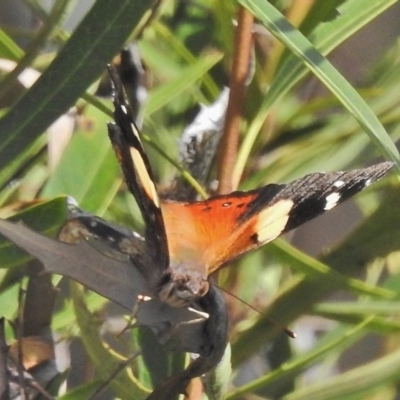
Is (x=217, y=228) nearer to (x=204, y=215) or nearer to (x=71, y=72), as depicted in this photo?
(x=204, y=215)

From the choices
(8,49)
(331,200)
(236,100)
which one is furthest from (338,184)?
(8,49)

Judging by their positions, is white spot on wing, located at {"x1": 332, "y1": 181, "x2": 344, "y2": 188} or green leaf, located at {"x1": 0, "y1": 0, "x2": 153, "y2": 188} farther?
white spot on wing, located at {"x1": 332, "y1": 181, "x2": 344, "y2": 188}

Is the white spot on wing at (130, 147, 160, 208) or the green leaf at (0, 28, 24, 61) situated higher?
the green leaf at (0, 28, 24, 61)

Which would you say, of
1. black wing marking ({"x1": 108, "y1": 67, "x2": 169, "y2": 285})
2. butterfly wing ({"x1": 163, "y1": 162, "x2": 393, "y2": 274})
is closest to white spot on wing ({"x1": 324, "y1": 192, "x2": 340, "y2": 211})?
butterfly wing ({"x1": 163, "y1": 162, "x2": 393, "y2": 274})

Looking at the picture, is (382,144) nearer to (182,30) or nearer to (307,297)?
(307,297)

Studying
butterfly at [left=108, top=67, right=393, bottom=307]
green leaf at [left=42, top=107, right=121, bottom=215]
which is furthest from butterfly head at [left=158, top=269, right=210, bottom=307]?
green leaf at [left=42, top=107, right=121, bottom=215]

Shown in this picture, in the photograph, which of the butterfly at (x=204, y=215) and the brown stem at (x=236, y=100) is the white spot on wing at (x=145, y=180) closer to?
the butterfly at (x=204, y=215)

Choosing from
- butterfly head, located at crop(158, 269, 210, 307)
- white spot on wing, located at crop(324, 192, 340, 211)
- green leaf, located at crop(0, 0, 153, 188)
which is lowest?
butterfly head, located at crop(158, 269, 210, 307)

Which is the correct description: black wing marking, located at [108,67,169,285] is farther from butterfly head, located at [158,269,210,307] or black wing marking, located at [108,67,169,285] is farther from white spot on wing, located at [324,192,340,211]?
white spot on wing, located at [324,192,340,211]
